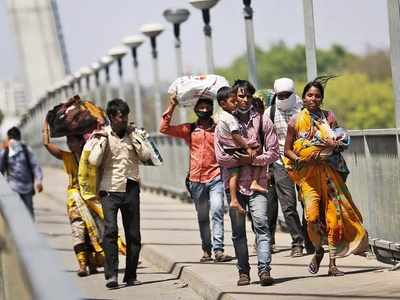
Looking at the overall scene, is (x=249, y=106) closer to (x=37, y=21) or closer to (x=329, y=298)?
(x=329, y=298)

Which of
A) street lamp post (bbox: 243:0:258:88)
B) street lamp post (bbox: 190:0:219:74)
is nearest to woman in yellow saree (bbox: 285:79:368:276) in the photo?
street lamp post (bbox: 243:0:258:88)

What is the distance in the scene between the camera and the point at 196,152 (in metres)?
14.6

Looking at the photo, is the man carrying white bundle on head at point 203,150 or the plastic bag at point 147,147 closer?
the plastic bag at point 147,147

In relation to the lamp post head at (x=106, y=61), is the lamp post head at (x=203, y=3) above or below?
above

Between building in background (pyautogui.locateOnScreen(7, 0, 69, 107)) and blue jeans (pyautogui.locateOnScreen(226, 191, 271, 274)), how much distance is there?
375 ft

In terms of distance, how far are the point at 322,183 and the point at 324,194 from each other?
0.09 metres

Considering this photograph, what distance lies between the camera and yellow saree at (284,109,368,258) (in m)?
12.1

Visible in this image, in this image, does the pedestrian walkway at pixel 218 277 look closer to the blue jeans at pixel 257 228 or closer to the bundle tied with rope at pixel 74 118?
the blue jeans at pixel 257 228

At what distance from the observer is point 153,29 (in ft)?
108

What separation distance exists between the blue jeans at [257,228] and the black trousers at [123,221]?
1.49m

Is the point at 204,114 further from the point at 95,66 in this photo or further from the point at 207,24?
the point at 95,66

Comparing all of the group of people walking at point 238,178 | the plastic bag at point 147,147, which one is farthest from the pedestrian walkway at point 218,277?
the plastic bag at point 147,147

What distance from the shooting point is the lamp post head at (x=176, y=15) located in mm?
28328

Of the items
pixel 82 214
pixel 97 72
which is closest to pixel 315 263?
pixel 82 214
